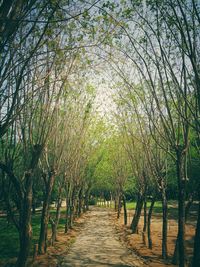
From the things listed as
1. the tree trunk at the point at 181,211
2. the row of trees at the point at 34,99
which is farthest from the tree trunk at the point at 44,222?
the tree trunk at the point at 181,211

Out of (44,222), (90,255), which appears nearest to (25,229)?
(44,222)

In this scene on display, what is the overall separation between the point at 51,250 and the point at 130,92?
329 inches

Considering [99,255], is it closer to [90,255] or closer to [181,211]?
[90,255]

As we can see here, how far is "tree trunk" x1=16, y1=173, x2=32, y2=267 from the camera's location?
26.7 ft

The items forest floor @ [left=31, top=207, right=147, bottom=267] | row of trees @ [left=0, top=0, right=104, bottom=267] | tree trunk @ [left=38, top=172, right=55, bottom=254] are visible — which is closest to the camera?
row of trees @ [left=0, top=0, right=104, bottom=267]

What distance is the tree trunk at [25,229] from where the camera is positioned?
8148 mm

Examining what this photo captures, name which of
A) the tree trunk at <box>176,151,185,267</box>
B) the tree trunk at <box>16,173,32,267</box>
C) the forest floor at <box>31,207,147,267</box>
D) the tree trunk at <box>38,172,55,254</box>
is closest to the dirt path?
the forest floor at <box>31,207,147,267</box>

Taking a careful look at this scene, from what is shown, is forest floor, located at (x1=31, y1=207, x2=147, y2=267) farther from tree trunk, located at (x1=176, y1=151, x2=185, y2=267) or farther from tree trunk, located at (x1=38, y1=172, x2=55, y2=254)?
tree trunk, located at (x1=176, y1=151, x2=185, y2=267)

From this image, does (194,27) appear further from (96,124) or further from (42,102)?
(96,124)

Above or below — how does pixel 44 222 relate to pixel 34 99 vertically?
below

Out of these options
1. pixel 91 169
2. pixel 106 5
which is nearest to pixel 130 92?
pixel 106 5

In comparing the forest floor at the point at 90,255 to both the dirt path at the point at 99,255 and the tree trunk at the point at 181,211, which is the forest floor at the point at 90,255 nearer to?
the dirt path at the point at 99,255

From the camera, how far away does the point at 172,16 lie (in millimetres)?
7430

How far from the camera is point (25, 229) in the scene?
27.9 feet
